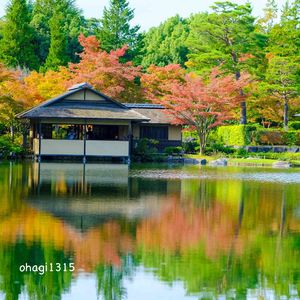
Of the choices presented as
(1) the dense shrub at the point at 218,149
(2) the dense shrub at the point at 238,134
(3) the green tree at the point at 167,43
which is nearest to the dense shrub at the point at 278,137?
(2) the dense shrub at the point at 238,134

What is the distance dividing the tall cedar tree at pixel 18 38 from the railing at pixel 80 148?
21.7 m

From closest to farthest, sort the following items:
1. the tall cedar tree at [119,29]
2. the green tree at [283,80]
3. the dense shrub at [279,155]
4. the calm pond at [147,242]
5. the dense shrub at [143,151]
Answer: the calm pond at [147,242], the dense shrub at [279,155], the dense shrub at [143,151], the green tree at [283,80], the tall cedar tree at [119,29]

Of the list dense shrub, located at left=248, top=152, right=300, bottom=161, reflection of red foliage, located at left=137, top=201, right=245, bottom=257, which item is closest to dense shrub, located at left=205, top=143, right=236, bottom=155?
dense shrub, located at left=248, top=152, right=300, bottom=161

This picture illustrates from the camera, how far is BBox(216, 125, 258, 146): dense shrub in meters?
37.5

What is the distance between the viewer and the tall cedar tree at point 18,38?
53125 millimetres

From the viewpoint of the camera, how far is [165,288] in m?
7.62

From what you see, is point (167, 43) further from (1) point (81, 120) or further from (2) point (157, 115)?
(1) point (81, 120)

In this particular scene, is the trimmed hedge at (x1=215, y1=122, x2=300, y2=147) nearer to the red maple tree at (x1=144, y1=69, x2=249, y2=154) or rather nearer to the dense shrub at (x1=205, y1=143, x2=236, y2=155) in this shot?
the dense shrub at (x1=205, y1=143, x2=236, y2=155)

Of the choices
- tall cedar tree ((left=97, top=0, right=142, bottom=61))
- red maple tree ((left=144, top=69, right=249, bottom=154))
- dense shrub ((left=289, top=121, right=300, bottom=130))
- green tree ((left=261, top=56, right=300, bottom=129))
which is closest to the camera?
red maple tree ((left=144, top=69, right=249, bottom=154))

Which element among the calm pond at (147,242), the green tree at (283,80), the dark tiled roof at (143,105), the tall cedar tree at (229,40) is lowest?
the calm pond at (147,242)

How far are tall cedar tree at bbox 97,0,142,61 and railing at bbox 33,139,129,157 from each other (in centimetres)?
1923

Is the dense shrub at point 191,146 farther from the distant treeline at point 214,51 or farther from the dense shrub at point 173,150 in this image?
the distant treeline at point 214,51

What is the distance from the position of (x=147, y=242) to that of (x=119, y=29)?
43.1m

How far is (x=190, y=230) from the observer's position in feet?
37.6
